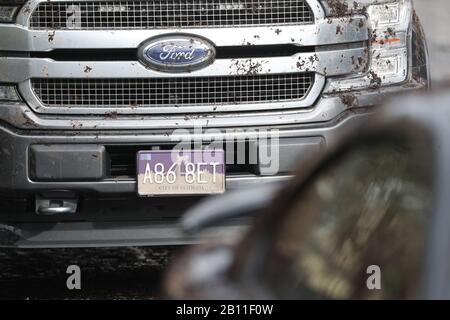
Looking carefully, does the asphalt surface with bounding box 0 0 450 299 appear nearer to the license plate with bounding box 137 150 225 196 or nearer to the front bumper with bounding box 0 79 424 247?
the front bumper with bounding box 0 79 424 247

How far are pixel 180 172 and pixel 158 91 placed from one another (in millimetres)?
462

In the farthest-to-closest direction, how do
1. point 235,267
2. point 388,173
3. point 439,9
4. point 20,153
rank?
1. point 439,9
2. point 20,153
3. point 235,267
4. point 388,173

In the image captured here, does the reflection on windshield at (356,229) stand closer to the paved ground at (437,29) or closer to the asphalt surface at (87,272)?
the asphalt surface at (87,272)

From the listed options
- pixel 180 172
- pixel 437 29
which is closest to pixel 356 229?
pixel 180 172

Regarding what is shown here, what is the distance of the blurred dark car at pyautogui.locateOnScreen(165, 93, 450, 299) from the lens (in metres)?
2.08

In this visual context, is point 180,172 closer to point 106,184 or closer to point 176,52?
point 106,184

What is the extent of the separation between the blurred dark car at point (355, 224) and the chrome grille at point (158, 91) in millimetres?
2394

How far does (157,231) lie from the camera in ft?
17.0

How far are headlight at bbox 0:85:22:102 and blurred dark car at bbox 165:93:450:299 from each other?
103 inches

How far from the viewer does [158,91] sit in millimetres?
5184
